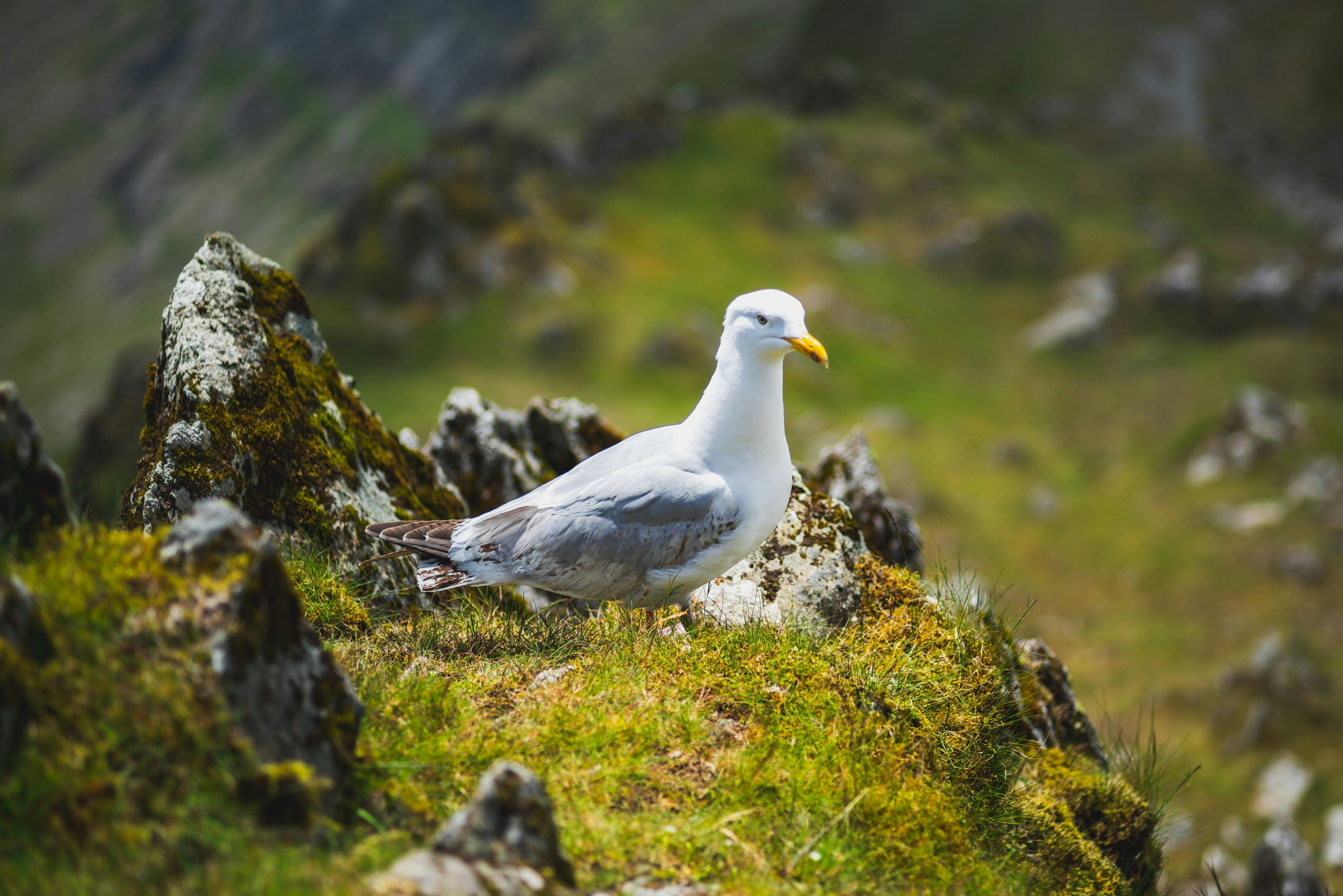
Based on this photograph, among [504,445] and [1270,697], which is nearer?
[504,445]

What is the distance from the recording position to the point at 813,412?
49.5 metres

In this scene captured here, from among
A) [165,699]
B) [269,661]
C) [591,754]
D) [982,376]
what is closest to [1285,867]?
[591,754]

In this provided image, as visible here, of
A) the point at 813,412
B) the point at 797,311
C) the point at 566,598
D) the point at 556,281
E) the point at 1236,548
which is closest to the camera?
the point at 797,311

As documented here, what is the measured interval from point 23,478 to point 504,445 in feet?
25.2

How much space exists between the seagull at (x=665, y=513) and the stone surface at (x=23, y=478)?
3421 millimetres

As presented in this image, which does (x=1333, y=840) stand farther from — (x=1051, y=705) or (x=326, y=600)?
(x=326, y=600)

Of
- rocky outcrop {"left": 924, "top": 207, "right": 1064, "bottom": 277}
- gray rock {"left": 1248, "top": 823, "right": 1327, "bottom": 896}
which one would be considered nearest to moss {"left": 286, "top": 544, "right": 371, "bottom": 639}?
gray rock {"left": 1248, "top": 823, "right": 1327, "bottom": 896}

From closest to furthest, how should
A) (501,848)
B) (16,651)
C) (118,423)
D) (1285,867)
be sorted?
(16,651), (501,848), (1285,867), (118,423)

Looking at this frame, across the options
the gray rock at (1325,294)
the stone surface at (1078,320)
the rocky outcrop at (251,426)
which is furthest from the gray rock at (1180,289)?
the rocky outcrop at (251,426)

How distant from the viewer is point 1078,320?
61219 millimetres

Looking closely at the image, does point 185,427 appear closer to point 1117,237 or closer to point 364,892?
point 364,892

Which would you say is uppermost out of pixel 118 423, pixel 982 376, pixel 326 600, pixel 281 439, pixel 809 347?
pixel 982 376

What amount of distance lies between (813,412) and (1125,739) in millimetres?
40326

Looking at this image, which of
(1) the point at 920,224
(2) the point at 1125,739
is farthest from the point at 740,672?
(1) the point at 920,224
